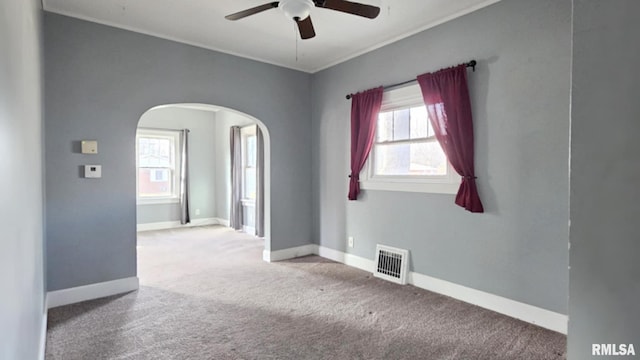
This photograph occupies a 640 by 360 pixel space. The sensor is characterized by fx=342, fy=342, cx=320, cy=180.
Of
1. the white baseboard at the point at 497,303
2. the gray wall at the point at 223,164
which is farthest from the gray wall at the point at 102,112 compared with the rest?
the gray wall at the point at 223,164

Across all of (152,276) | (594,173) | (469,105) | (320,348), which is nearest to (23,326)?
(320,348)

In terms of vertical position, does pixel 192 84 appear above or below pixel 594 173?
above

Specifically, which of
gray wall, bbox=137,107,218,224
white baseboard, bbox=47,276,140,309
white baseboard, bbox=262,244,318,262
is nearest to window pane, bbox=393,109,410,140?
white baseboard, bbox=262,244,318,262

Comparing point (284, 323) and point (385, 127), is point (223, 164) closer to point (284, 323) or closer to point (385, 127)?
point (385, 127)

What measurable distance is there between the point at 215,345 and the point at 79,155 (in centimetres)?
226

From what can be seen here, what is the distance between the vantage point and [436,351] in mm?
2389

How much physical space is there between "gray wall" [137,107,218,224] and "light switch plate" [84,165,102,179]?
392cm

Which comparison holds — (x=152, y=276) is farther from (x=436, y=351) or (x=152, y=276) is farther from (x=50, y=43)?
(x=436, y=351)

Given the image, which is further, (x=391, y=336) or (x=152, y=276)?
(x=152, y=276)

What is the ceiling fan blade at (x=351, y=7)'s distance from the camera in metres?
2.50

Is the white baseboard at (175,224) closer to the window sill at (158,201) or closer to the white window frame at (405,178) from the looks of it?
the window sill at (158,201)

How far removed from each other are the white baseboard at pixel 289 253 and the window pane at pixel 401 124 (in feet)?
6.91

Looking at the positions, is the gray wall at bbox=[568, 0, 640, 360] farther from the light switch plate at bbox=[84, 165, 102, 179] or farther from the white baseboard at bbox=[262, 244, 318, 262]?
the white baseboard at bbox=[262, 244, 318, 262]

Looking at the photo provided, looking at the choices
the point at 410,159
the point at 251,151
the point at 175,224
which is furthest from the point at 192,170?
the point at 410,159
